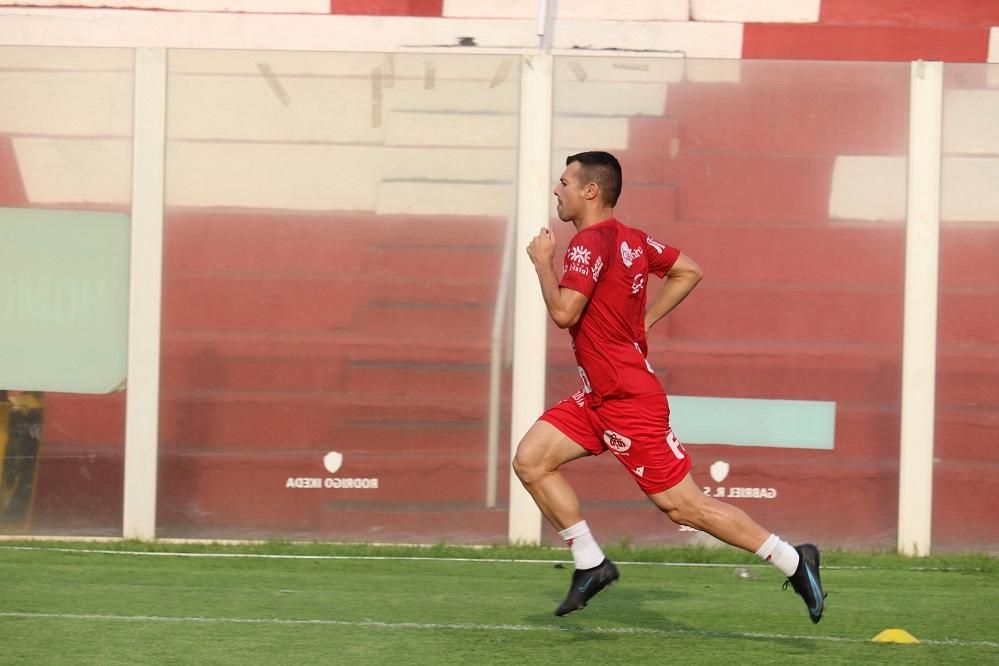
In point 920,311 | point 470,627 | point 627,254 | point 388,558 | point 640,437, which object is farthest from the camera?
point 920,311

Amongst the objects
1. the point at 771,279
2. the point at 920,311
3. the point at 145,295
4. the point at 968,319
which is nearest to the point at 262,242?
the point at 145,295

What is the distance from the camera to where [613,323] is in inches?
224

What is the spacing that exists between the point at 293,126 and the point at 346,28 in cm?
76

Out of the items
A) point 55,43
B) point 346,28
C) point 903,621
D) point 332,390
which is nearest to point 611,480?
point 332,390

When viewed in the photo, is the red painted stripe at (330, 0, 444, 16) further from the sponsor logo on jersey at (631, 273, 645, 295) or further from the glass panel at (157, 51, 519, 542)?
the sponsor logo on jersey at (631, 273, 645, 295)

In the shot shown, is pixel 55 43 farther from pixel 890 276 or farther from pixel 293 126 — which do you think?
pixel 890 276

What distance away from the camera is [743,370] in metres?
8.43

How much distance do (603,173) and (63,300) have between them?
3939 millimetres

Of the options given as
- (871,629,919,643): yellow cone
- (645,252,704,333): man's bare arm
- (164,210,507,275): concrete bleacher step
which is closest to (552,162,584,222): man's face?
(645,252,704,333): man's bare arm

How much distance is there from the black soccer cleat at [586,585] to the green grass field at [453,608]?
12cm

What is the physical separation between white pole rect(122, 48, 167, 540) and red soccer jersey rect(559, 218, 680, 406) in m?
3.46

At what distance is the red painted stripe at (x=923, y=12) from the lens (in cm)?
879

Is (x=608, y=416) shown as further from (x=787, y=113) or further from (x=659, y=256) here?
(x=787, y=113)

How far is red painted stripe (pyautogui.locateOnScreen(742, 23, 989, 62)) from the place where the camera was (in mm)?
8750
